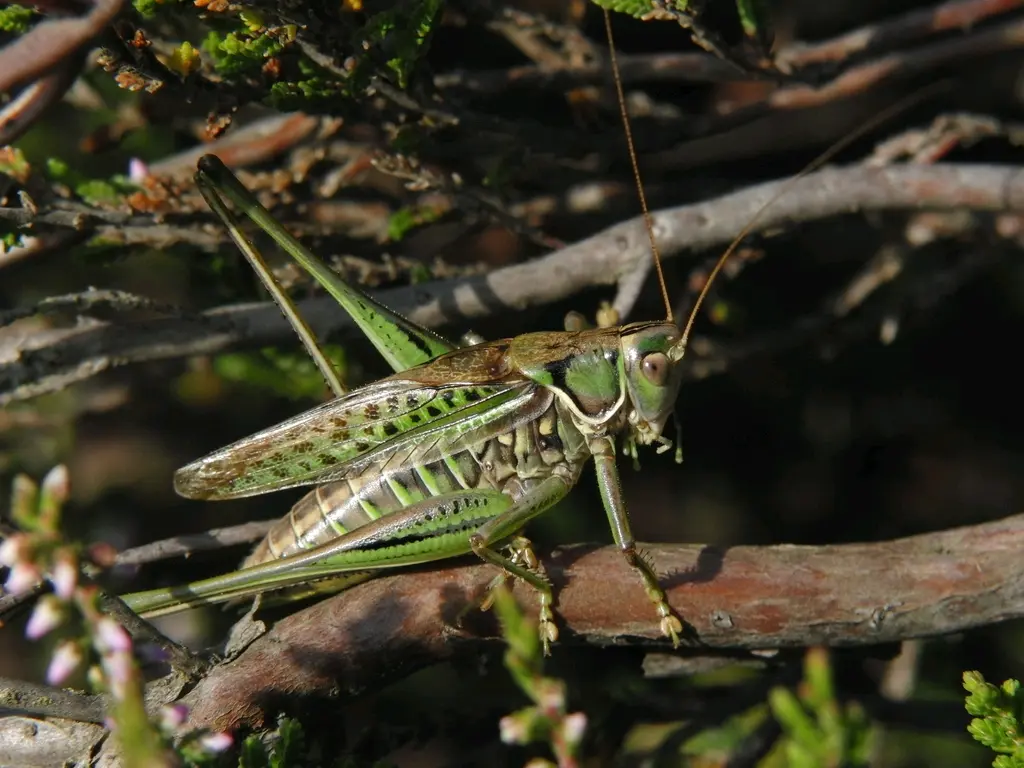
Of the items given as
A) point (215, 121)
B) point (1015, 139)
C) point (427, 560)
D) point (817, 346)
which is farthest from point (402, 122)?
point (1015, 139)

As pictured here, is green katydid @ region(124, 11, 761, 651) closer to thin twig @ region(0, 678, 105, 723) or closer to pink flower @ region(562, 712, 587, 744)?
thin twig @ region(0, 678, 105, 723)

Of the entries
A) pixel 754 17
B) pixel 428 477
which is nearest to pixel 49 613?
pixel 428 477

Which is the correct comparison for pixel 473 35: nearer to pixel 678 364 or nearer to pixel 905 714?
pixel 678 364

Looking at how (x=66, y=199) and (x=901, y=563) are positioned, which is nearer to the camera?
(x=901, y=563)

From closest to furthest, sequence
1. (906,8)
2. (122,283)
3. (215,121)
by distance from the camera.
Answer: (215,121)
(906,8)
(122,283)

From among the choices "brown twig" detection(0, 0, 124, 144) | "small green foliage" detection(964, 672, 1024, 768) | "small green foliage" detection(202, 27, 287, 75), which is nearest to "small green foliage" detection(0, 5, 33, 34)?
"brown twig" detection(0, 0, 124, 144)

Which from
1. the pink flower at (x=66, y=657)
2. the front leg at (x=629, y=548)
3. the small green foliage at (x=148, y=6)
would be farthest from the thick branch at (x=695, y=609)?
the small green foliage at (x=148, y=6)
